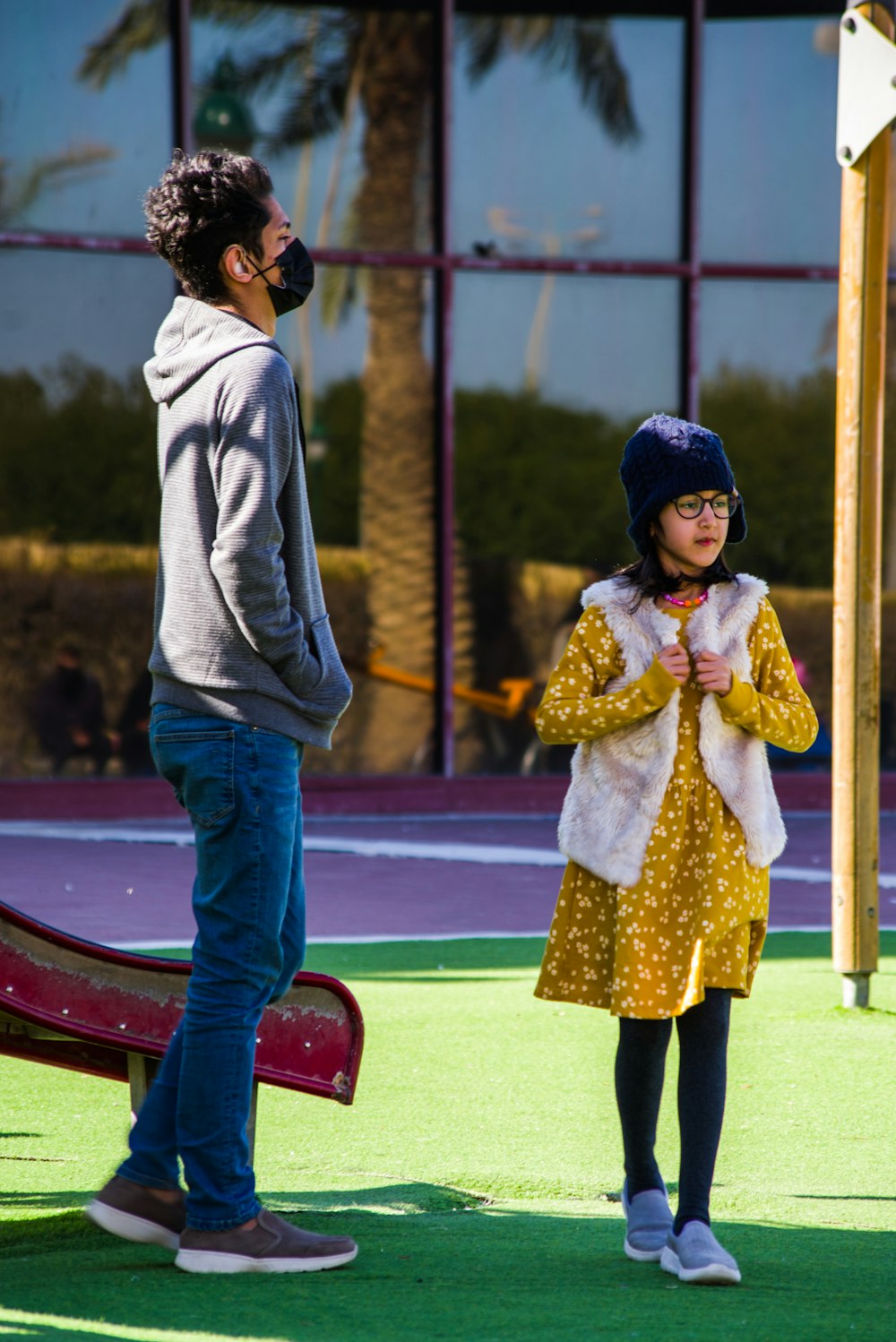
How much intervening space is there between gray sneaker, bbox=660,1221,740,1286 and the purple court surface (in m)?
3.81

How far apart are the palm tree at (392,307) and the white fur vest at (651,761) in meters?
8.35

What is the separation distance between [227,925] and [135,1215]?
24.9 inches

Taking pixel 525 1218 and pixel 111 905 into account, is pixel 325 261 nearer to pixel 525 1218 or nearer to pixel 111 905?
pixel 111 905

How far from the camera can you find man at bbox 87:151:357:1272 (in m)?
3.26

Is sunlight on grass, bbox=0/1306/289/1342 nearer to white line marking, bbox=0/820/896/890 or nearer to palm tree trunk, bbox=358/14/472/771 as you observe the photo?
white line marking, bbox=0/820/896/890

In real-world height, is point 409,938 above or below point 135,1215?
below

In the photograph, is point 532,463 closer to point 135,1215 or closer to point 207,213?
point 207,213

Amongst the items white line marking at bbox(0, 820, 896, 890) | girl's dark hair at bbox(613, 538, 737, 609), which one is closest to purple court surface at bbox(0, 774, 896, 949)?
white line marking at bbox(0, 820, 896, 890)

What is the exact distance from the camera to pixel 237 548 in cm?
322

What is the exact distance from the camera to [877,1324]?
3.10 meters

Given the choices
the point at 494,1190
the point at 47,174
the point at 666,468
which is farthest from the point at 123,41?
the point at 494,1190

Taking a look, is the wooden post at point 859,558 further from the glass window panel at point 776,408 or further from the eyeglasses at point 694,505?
the glass window panel at point 776,408

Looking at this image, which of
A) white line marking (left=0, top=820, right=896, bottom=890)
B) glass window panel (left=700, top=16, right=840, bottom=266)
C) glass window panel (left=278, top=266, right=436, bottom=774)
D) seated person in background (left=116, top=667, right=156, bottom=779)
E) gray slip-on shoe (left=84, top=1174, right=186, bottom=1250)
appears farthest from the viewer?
glass window panel (left=700, top=16, right=840, bottom=266)

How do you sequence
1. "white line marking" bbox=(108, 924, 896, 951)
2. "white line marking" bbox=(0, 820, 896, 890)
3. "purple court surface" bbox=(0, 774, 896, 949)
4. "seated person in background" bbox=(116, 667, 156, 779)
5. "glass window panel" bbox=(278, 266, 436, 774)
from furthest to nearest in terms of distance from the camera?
"glass window panel" bbox=(278, 266, 436, 774), "seated person in background" bbox=(116, 667, 156, 779), "white line marking" bbox=(0, 820, 896, 890), "purple court surface" bbox=(0, 774, 896, 949), "white line marking" bbox=(108, 924, 896, 951)
